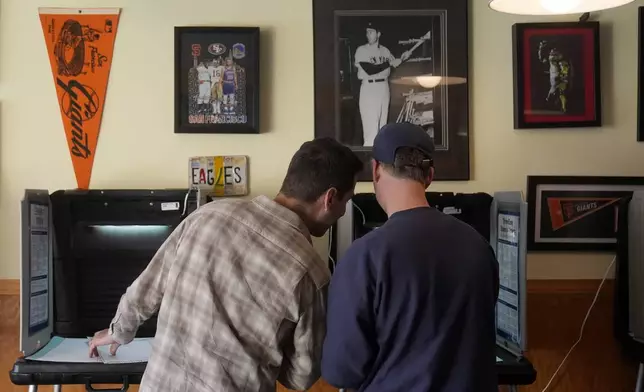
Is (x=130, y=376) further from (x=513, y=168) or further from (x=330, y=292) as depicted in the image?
(x=513, y=168)

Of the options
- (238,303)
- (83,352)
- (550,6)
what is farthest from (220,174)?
(550,6)

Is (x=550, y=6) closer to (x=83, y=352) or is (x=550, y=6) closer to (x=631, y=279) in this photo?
(x=631, y=279)

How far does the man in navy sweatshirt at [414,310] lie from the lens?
4.39ft

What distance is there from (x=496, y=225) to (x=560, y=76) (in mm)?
712

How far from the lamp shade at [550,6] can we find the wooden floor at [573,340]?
44.0 inches

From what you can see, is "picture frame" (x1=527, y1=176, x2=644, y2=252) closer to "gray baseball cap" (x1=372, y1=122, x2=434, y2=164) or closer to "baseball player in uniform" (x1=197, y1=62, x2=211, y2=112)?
"gray baseball cap" (x1=372, y1=122, x2=434, y2=164)

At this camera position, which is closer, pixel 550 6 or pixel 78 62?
pixel 550 6

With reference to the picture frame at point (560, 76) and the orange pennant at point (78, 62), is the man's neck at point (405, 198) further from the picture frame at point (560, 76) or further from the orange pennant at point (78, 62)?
the orange pennant at point (78, 62)

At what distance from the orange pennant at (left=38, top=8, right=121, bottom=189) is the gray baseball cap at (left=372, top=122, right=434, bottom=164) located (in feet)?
4.77

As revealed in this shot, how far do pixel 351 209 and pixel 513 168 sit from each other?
0.75 meters

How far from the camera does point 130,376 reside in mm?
1929

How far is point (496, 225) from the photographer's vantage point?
7.68 feet

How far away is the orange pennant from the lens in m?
2.53

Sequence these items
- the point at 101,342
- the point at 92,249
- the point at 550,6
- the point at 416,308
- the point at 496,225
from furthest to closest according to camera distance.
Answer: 1. the point at 496,225
2. the point at 92,249
3. the point at 550,6
4. the point at 101,342
5. the point at 416,308
